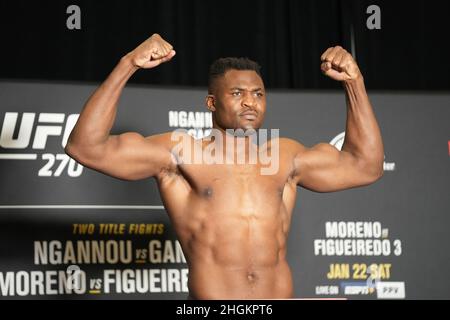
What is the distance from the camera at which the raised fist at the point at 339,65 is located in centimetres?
286

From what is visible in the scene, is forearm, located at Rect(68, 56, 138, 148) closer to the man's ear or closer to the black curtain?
the man's ear

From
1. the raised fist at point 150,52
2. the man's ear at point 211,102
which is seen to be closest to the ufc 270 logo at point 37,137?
the man's ear at point 211,102

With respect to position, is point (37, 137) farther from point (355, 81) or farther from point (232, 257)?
point (355, 81)

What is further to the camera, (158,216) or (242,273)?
(158,216)

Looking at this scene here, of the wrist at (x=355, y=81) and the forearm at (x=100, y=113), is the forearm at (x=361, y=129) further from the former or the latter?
the forearm at (x=100, y=113)

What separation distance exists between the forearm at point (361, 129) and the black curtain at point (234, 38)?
1.00m

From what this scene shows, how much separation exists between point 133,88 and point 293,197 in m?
0.83

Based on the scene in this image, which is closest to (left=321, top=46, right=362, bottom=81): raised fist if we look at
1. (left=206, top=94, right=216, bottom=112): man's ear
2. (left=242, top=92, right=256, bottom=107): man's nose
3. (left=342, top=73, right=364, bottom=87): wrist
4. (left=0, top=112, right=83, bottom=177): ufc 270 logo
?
(left=342, top=73, right=364, bottom=87): wrist

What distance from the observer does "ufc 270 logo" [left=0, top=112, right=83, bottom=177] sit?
3.34 m

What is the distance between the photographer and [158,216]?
3.46m

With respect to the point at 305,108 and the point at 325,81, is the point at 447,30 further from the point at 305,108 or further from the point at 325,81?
the point at 305,108

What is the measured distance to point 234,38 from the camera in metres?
3.93

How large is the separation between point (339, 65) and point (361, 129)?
25 cm
